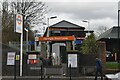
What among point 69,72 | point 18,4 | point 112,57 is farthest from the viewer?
point 18,4

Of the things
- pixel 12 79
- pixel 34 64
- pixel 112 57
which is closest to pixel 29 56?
pixel 34 64

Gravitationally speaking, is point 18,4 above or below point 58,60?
above

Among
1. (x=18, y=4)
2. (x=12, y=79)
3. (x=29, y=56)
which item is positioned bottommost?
(x=12, y=79)

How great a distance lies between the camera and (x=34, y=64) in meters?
26.3

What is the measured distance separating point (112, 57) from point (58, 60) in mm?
13541

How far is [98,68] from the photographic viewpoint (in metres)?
22.5

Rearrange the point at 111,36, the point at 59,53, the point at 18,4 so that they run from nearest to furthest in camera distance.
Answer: the point at 59,53, the point at 18,4, the point at 111,36

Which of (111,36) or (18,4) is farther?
(111,36)

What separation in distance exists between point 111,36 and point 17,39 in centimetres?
1617

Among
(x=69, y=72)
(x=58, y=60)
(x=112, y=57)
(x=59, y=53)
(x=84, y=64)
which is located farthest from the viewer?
(x=112, y=57)

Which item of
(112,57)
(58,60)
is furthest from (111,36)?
A: (58,60)

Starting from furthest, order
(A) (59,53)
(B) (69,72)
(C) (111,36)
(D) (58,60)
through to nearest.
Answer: (C) (111,36), (A) (59,53), (D) (58,60), (B) (69,72)

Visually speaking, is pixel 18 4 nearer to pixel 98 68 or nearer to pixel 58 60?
pixel 58 60

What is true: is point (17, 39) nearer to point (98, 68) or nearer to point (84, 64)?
point (84, 64)
